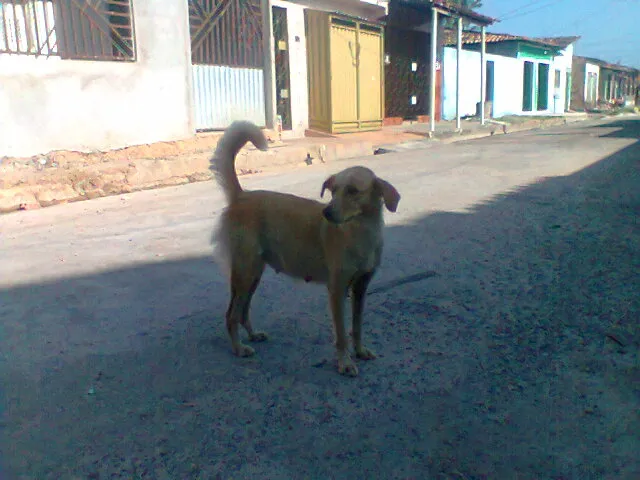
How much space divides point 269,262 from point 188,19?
933cm

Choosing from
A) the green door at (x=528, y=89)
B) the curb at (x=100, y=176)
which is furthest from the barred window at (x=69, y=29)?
the green door at (x=528, y=89)

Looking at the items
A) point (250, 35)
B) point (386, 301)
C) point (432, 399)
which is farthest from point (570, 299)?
point (250, 35)

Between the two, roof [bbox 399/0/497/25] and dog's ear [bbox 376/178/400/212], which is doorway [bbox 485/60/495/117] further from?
dog's ear [bbox 376/178/400/212]

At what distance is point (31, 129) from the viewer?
871cm

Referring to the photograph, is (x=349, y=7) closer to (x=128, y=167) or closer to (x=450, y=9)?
(x=450, y=9)

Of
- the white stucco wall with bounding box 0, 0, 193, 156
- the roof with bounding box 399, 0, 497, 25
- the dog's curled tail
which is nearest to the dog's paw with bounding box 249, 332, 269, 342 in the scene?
the dog's curled tail

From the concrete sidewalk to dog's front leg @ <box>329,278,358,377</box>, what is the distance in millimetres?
5679

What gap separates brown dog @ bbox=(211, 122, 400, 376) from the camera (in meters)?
2.66

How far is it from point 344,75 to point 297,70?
166 centimetres

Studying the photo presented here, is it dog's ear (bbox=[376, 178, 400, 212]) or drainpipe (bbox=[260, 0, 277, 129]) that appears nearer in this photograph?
dog's ear (bbox=[376, 178, 400, 212])

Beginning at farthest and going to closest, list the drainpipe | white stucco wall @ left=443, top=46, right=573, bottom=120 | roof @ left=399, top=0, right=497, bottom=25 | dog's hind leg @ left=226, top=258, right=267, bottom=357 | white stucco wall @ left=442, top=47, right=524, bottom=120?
white stucco wall @ left=443, top=46, right=573, bottom=120, white stucco wall @ left=442, top=47, right=524, bottom=120, roof @ left=399, top=0, right=497, bottom=25, the drainpipe, dog's hind leg @ left=226, top=258, right=267, bottom=357

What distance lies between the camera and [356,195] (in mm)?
2627

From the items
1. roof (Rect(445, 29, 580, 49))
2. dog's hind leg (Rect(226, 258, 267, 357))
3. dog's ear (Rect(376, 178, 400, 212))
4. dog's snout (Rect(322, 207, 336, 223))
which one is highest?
roof (Rect(445, 29, 580, 49))

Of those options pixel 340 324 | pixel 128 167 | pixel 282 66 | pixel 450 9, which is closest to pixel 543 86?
pixel 450 9
